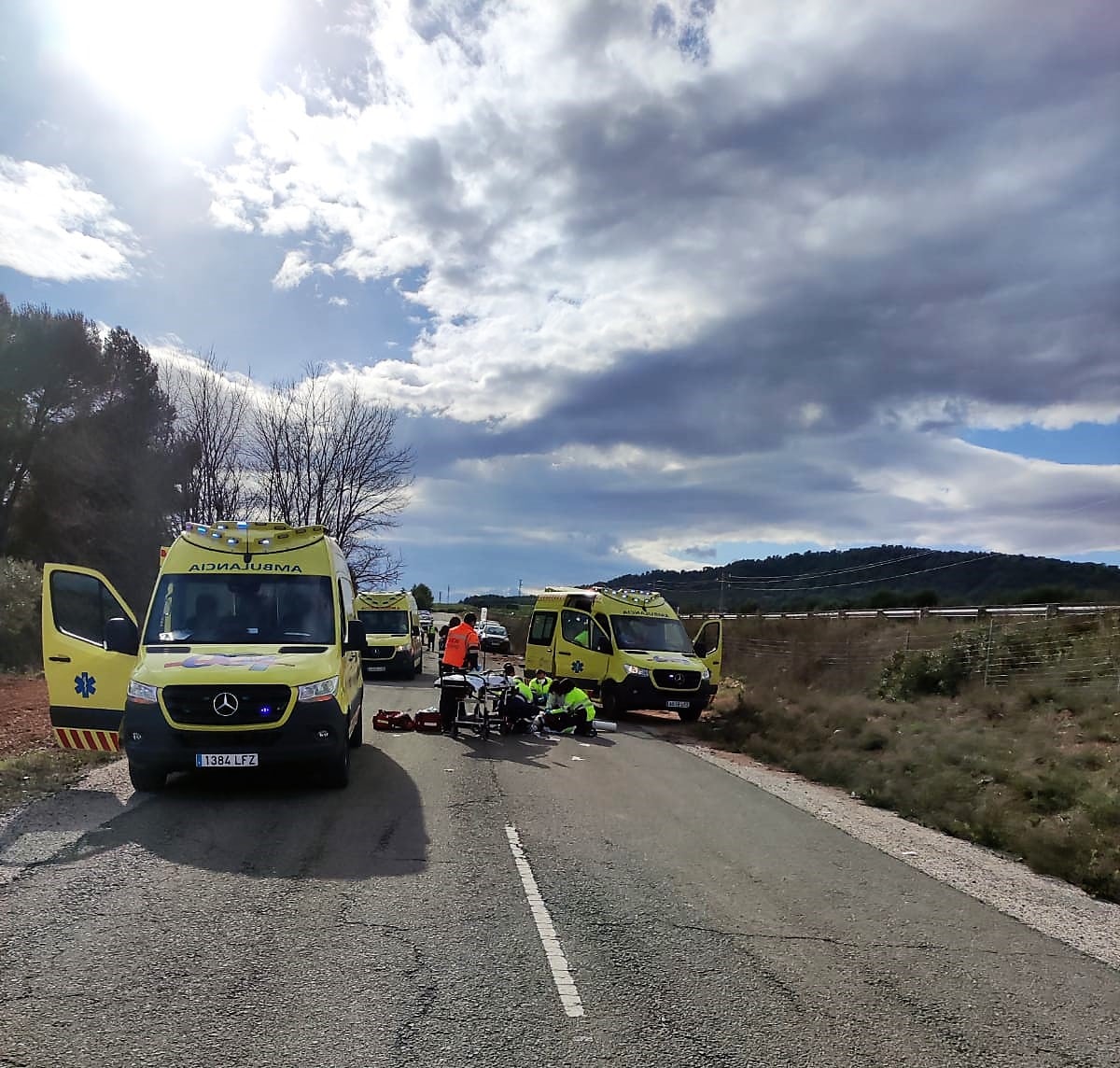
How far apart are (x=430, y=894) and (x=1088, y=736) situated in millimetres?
10507

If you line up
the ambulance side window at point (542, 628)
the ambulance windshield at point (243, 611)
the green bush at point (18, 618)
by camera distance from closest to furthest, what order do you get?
the ambulance windshield at point (243, 611)
the ambulance side window at point (542, 628)
the green bush at point (18, 618)

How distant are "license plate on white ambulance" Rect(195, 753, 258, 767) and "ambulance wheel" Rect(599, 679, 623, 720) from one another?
10.6 m

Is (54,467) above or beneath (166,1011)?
above

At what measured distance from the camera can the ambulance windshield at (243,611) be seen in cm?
895

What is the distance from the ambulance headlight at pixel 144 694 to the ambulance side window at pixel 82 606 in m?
1.13

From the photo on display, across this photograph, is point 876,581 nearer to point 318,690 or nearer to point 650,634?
point 650,634

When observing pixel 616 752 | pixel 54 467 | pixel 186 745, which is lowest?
pixel 616 752

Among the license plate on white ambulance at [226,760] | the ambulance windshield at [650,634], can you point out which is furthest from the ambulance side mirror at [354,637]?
the ambulance windshield at [650,634]

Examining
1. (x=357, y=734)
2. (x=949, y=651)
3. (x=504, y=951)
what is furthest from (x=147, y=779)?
(x=949, y=651)

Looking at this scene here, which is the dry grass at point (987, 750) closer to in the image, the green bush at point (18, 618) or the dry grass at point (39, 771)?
the dry grass at point (39, 771)

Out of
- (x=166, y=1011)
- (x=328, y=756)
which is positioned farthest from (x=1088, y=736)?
(x=166, y=1011)

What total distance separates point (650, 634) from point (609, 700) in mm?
1606

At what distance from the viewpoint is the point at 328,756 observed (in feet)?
27.0

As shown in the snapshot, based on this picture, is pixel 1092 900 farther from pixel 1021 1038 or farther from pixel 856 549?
pixel 856 549
